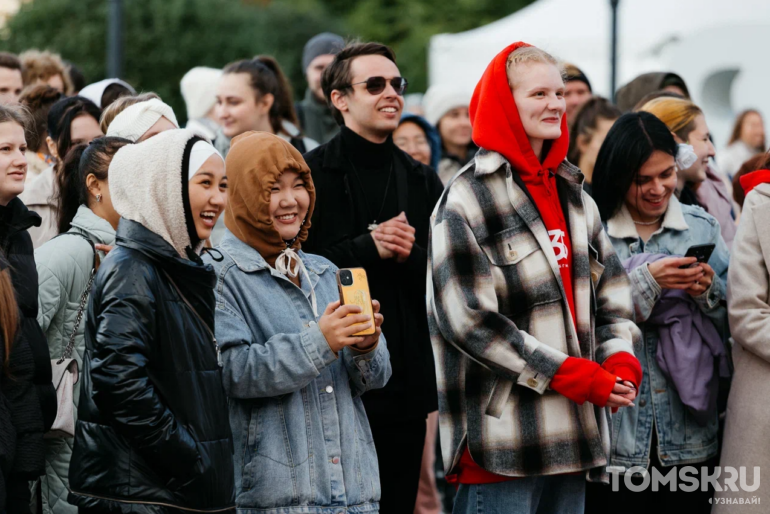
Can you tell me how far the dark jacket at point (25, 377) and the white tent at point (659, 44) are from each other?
11.4 meters

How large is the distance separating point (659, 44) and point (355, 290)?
13.3 m

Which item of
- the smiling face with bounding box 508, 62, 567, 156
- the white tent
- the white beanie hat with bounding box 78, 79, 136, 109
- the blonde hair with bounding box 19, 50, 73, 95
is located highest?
the white tent

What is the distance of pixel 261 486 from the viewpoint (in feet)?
11.6

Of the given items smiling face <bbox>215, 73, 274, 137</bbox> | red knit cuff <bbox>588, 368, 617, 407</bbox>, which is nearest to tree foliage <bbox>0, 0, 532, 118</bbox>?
smiling face <bbox>215, 73, 274, 137</bbox>

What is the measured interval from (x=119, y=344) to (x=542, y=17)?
1506 cm

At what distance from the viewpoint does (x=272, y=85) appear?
632cm

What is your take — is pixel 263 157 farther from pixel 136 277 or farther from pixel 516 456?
pixel 516 456

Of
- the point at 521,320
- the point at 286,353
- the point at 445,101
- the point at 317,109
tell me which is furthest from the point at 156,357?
the point at 445,101

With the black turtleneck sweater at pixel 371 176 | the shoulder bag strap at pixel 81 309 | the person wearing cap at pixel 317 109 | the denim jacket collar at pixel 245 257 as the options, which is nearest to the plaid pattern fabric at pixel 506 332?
the denim jacket collar at pixel 245 257

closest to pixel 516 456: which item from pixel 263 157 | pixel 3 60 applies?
pixel 263 157

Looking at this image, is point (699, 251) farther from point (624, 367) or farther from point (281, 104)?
point (281, 104)

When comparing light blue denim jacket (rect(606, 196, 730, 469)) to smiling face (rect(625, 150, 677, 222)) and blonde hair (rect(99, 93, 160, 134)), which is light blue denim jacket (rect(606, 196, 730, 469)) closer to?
smiling face (rect(625, 150, 677, 222))

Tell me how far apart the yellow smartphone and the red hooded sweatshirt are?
679mm

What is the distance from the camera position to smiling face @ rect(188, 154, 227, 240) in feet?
11.0
